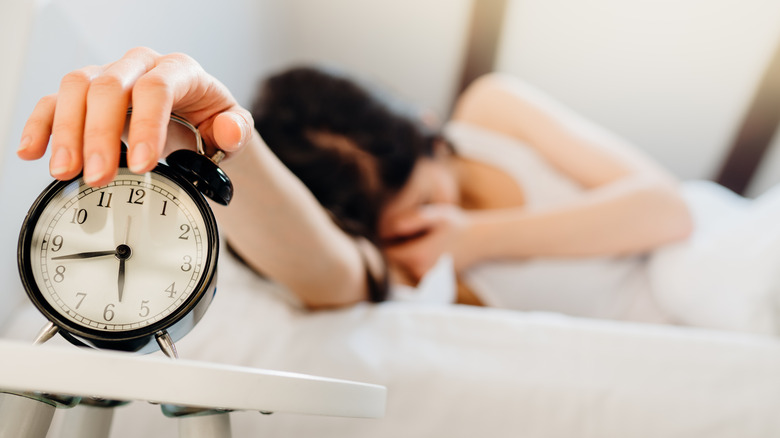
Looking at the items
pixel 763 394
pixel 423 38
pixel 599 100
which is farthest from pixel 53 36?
pixel 599 100

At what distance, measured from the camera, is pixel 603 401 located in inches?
29.7

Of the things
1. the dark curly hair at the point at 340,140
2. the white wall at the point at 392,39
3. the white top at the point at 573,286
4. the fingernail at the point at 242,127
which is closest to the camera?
the fingernail at the point at 242,127

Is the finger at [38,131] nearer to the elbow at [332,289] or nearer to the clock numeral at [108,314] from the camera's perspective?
the clock numeral at [108,314]

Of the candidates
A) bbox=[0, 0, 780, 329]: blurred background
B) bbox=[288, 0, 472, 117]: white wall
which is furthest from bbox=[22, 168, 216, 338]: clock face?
bbox=[288, 0, 472, 117]: white wall

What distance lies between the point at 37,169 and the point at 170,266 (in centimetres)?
30

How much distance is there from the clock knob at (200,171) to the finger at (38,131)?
0.09m

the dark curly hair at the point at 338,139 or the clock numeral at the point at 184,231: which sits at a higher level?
the clock numeral at the point at 184,231

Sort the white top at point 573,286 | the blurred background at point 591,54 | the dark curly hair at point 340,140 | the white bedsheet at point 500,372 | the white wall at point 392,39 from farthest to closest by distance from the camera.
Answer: the white wall at point 392,39 → the blurred background at point 591,54 → the white top at point 573,286 → the dark curly hair at point 340,140 → the white bedsheet at point 500,372

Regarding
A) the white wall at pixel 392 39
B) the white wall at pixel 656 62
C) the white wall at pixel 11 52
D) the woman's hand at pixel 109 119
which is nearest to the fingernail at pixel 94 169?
the woman's hand at pixel 109 119

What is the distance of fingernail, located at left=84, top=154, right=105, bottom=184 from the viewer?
343 millimetres

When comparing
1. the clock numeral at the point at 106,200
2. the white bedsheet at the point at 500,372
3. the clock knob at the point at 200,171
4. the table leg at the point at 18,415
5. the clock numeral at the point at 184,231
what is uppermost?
the clock knob at the point at 200,171

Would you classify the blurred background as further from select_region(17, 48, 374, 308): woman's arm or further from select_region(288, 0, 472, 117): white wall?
select_region(17, 48, 374, 308): woman's arm

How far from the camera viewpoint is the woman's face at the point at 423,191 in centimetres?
Result: 117

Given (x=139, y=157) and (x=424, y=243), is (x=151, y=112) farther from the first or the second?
(x=424, y=243)
